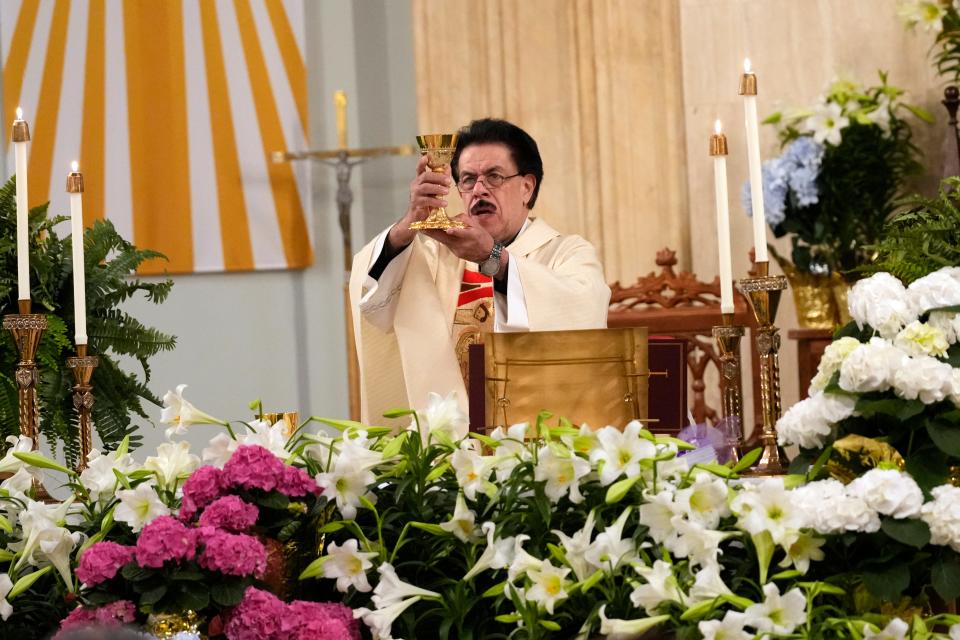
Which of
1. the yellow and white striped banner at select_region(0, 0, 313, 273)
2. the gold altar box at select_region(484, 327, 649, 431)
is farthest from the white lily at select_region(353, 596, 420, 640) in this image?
the yellow and white striped banner at select_region(0, 0, 313, 273)

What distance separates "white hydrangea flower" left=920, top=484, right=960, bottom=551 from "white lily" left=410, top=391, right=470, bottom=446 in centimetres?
63

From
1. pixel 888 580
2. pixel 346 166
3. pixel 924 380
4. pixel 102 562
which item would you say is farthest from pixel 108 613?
pixel 346 166

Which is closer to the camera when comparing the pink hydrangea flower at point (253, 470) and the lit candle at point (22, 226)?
the pink hydrangea flower at point (253, 470)

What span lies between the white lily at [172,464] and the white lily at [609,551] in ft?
2.06

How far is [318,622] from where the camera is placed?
166 centimetres

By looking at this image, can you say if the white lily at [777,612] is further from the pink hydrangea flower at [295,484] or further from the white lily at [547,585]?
the pink hydrangea flower at [295,484]

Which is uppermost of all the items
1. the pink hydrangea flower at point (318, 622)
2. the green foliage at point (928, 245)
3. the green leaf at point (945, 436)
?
the green foliage at point (928, 245)

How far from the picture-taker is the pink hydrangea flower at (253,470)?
70.4 inches

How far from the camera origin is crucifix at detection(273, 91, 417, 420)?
6.70 meters

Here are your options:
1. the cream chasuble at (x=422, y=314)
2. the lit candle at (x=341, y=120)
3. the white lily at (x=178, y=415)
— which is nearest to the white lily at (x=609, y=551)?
the white lily at (x=178, y=415)

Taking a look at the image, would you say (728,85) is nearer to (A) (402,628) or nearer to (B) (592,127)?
(B) (592,127)

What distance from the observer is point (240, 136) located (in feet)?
22.9

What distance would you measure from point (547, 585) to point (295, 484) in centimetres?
39

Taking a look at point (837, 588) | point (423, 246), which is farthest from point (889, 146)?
point (837, 588)
